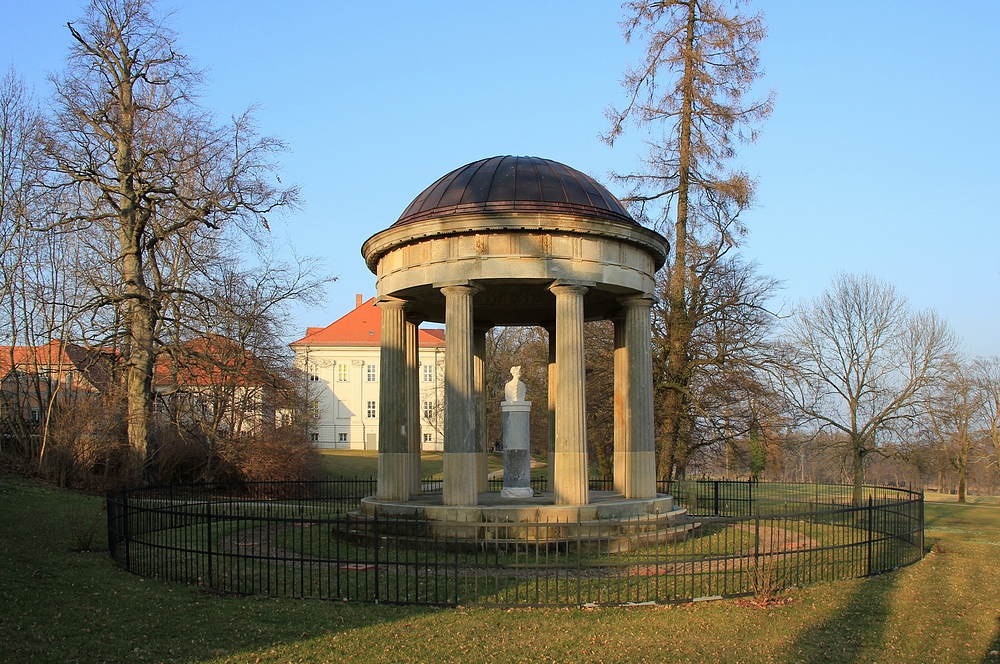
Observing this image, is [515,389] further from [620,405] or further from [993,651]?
[993,651]

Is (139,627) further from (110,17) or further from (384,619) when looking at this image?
(110,17)

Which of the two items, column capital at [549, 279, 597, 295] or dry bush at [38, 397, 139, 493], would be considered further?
dry bush at [38, 397, 139, 493]

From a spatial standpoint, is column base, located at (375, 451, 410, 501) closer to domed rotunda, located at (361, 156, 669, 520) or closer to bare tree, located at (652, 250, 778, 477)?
domed rotunda, located at (361, 156, 669, 520)

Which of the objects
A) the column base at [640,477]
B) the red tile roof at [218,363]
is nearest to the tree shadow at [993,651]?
the column base at [640,477]

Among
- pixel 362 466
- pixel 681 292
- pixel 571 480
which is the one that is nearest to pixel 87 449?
pixel 571 480

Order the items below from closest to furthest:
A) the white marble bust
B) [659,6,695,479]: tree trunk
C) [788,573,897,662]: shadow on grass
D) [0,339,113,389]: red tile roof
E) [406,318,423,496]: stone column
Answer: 1. [788,573,897,662]: shadow on grass
2. the white marble bust
3. [406,318,423,496]: stone column
4. [0,339,113,389]: red tile roof
5. [659,6,695,479]: tree trunk

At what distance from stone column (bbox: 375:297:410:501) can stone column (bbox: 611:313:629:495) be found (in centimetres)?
511

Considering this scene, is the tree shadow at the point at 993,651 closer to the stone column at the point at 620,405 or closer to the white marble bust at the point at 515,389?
the stone column at the point at 620,405

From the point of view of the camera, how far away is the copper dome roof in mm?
16641

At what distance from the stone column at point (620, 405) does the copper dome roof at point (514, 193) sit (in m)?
3.30

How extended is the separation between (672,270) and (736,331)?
3.25m

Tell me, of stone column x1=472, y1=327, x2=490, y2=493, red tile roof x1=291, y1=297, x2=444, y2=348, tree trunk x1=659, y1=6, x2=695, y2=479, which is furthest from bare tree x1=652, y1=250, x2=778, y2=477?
red tile roof x1=291, y1=297, x2=444, y2=348

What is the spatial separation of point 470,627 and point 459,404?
24.1 feet

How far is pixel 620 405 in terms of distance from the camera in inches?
755
